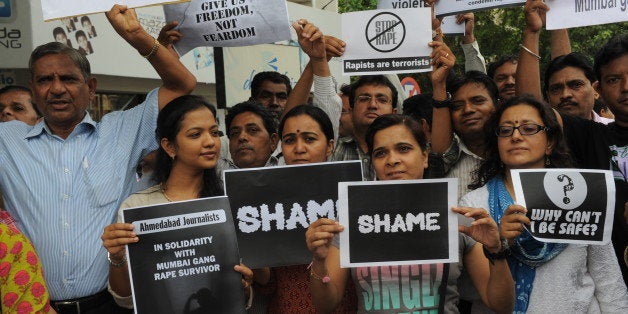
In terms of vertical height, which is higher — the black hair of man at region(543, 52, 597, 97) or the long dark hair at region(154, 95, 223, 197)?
the black hair of man at region(543, 52, 597, 97)

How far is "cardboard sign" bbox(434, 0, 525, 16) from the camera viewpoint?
5.46 meters

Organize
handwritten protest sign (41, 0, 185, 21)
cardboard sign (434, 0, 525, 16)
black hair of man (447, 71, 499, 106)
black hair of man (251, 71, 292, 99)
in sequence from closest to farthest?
handwritten protest sign (41, 0, 185, 21)
black hair of man (447, 71, 499, 106)
cardboard sign (434, 0, 525, 16)
black hair of man (251, 71, 292, 99)

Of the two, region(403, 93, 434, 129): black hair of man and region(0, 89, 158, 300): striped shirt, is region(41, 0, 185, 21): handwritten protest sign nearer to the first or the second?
region(0, 89, 158, 300): striped shirt

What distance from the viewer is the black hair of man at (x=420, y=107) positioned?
5.18 metres

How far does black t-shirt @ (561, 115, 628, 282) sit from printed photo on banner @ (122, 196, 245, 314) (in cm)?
191

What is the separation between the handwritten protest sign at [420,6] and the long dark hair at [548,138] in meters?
2.40

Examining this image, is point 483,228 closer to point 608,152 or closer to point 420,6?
point 608,152

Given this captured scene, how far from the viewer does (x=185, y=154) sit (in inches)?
143

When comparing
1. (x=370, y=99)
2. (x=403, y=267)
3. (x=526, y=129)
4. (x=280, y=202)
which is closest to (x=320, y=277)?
(x=403, y=267)

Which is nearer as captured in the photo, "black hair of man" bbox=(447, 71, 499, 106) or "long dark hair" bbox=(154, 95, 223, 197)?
"long dark hair" bbox=(154, 95, 223, 197)

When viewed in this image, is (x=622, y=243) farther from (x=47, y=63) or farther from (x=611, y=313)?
(x=47, y=63)

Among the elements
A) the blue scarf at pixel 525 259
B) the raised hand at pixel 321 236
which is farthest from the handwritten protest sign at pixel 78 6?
the blue scarf at pixel 525 259

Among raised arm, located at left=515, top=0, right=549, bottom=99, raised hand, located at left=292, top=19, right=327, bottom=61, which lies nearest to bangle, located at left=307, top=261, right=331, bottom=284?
raised hand, located at left=292, top=19, right=327, bottom=61

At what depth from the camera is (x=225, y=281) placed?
327 centimetres
